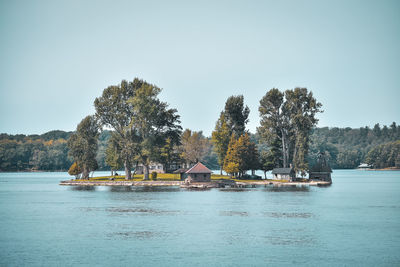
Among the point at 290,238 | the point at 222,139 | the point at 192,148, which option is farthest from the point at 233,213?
the point at 192,148

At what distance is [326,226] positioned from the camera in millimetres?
49188

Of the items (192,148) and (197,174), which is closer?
(197,174)

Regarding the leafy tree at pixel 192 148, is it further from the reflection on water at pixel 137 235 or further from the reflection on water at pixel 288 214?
the reflection on water at pixel 137 235

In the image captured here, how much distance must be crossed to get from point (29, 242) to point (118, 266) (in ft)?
42.5

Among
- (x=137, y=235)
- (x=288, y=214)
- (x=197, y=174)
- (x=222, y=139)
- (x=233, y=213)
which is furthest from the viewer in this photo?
(x=222, y=139)

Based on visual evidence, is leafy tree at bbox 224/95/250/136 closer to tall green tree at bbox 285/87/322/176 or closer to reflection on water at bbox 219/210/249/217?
tall green tree at bbox 285/87/322/176

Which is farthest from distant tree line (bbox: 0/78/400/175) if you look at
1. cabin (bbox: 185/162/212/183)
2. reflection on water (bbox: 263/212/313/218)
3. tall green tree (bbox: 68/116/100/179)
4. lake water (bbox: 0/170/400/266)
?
reflection on water (bbox: 263/212/313/218)

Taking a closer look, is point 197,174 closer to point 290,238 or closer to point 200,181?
point 200,181

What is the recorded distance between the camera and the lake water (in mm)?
34750

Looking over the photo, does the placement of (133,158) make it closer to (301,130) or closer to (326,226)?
(301,130)

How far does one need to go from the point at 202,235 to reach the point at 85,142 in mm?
89579

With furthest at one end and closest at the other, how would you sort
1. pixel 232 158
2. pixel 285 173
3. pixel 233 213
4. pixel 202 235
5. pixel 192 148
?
pixel 192 148, pixel 285 173, pixel 232 158, pixel 233 213, pixel 202 235

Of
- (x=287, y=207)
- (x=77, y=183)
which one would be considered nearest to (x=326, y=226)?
(x=287, y=207)

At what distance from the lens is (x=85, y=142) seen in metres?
127
